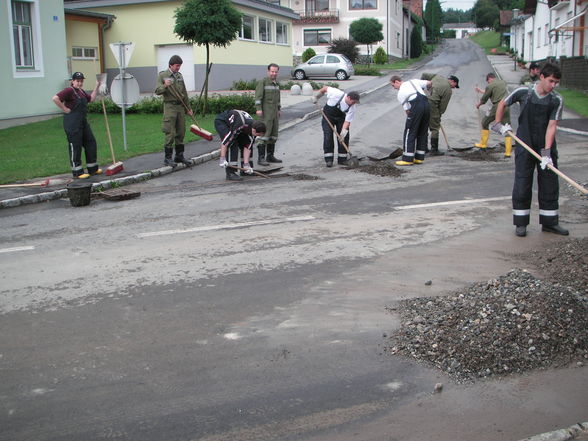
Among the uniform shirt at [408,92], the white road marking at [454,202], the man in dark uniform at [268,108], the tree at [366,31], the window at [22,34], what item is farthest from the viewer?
the tree at [366,31]

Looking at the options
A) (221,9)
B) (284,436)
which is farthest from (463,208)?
(221,9)

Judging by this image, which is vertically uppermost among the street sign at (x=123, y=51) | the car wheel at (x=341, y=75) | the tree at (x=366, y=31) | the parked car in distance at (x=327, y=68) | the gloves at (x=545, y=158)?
the tree at (x=366, y=31)

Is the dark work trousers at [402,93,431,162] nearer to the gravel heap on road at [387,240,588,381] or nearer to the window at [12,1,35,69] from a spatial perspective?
the gravel heap on road at [387,240,588,381]

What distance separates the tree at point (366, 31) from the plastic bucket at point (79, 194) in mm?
44441

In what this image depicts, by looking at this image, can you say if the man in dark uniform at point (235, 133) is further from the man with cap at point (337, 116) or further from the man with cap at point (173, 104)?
the man with cap at point (337, 116)

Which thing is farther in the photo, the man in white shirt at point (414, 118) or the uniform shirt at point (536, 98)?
the man in white shirt at point (414, 118)

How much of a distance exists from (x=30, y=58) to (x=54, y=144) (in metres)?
6.37

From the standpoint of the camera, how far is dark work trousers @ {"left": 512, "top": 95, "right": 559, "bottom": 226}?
7625 mm

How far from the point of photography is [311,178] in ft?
37.8

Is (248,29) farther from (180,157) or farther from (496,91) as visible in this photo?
(180,157)

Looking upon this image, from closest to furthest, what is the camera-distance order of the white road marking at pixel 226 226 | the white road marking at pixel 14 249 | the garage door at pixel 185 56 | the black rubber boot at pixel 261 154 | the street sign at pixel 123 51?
the white road marking at pixel 14 249
the white road marking at pixel 226 226
the black rubber boot at pixel 261 154
the street sign at pixel 123 51
the garage door at pixel 185 56

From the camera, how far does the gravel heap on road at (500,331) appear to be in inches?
168

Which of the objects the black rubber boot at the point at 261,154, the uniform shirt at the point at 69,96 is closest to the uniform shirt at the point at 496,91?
the black rubber boot at the point at 261,154

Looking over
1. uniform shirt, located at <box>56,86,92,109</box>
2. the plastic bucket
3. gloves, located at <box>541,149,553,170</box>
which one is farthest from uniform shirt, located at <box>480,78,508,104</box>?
the plastic bucket
